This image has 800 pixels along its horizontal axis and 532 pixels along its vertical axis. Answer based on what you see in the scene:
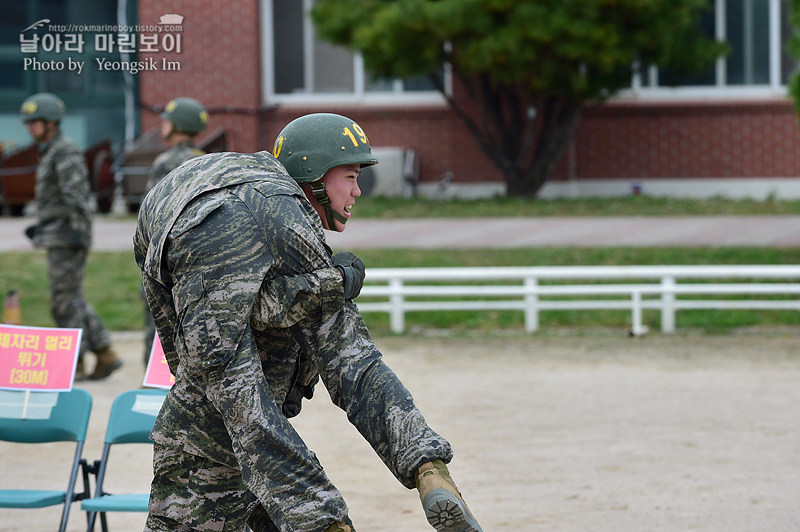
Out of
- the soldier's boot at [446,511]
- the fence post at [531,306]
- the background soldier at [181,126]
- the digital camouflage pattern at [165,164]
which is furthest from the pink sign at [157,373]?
the fence post at [531,306]

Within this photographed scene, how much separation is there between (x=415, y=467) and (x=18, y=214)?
63.9ft

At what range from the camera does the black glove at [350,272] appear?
10.4 ft

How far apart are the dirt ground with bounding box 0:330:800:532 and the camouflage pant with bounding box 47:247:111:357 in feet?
1.28

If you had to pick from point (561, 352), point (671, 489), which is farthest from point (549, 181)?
point (671, 489)

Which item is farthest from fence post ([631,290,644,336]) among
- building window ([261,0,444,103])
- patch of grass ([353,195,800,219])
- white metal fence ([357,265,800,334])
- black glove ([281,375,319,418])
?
building window ([261,0,444,103])

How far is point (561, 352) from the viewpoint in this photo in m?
11.0

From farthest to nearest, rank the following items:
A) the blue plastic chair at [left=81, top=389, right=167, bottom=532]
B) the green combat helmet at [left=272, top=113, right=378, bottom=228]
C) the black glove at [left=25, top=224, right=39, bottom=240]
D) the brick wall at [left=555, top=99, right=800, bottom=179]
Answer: the brick wall at [left=555, top=99, right=800, bottom=179] → the black glove at [left=25, top=224, right=39, bottom=240] → the blue plastic chair at [left=81, top=389, right=167, bottom=532] → the green combat helmet at [left=272, top=113, right=378, bottom=228]

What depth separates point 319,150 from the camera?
134 inches

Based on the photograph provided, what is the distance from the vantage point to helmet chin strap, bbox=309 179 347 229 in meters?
3.44

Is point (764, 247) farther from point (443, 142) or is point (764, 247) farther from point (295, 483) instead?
point (295, 483)

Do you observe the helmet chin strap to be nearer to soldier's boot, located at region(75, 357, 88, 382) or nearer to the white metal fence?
soldier's boot, located at region(75, 357, 88, 382)

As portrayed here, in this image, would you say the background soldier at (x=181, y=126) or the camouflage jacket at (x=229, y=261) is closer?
the camouflage jacket at (x=229, y=261)

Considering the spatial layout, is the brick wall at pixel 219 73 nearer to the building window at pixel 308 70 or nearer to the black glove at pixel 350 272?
the building window at pixel 308 70

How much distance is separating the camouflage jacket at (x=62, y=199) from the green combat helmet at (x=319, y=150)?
261 inches
